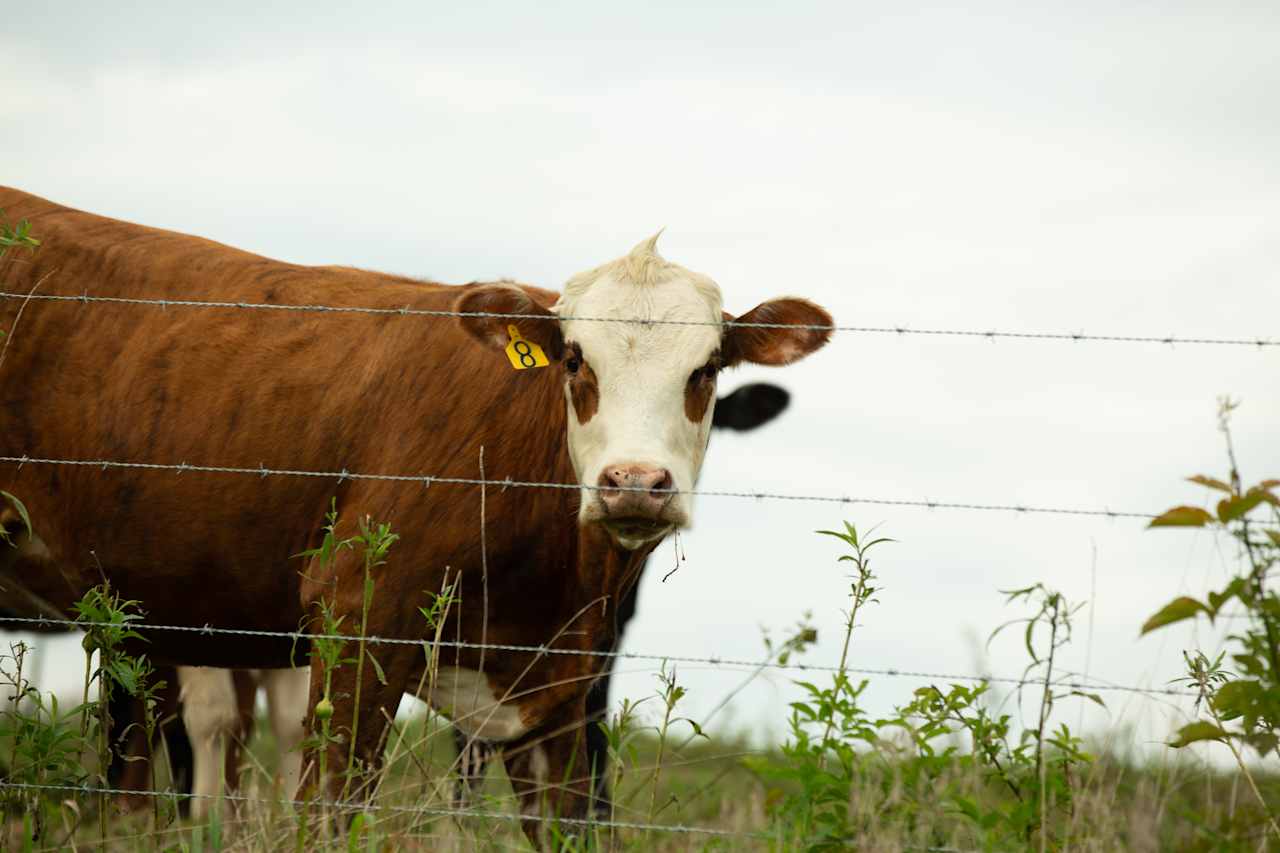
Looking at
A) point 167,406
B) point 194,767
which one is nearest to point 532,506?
point 167,406

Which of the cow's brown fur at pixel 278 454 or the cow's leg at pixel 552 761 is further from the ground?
the cow's brown fur at pixel 278 454

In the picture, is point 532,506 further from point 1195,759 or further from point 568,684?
point 1195,759

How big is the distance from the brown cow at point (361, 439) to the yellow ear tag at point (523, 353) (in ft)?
0.05

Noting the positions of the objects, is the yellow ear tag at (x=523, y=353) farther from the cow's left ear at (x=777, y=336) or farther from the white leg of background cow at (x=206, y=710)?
the white leg of background cow at (x=206, y=710)

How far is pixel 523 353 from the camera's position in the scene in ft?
18.1

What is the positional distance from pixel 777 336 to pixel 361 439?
1611 millimetres

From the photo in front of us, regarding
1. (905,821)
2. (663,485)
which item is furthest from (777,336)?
(905,821)

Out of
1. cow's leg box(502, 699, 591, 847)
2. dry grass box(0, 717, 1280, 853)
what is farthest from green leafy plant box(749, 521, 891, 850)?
cow's leg box(502, 699, 591, 847)

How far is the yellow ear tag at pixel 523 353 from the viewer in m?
5.48

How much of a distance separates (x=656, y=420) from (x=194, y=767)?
13.3ft

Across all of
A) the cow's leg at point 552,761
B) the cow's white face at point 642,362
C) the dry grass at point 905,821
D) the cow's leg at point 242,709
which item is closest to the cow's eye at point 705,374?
the cow's white face at point 642,362

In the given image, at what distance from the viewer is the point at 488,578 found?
215 inches

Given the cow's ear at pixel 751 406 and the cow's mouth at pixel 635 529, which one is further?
the cow's ear at pixel 751 406

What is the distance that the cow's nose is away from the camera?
4664mm
